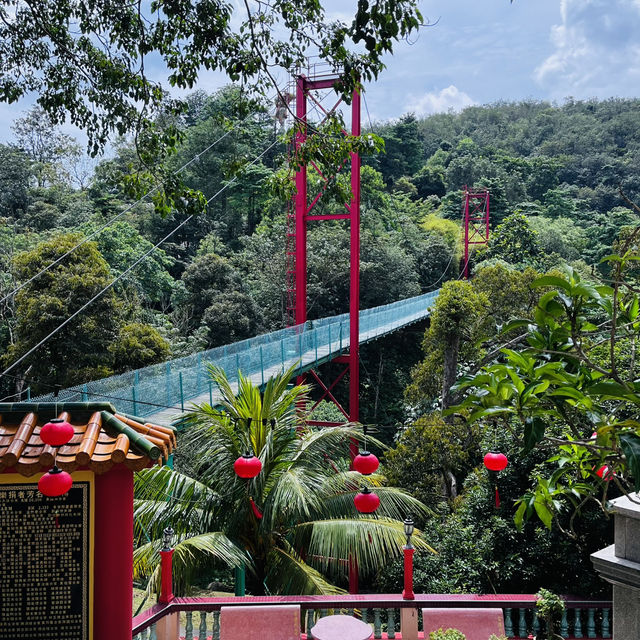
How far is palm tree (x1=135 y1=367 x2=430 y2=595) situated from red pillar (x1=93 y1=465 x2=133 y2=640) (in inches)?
60.2

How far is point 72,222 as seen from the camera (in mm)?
20500

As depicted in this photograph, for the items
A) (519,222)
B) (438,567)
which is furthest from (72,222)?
(438,567)

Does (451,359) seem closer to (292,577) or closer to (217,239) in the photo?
(292,577)

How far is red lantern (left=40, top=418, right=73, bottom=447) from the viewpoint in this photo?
3423 millimetres

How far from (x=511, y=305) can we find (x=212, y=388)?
7.92 m

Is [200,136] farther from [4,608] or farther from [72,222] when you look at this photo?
[4,608]

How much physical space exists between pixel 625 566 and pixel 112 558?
8.99ft

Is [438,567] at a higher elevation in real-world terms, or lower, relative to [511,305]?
lower

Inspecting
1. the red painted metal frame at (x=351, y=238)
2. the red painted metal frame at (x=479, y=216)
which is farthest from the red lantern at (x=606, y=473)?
the red painted metal frame at (x=479, y=216)

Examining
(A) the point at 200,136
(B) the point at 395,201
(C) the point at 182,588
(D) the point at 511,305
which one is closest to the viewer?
(C) the point at 182,588

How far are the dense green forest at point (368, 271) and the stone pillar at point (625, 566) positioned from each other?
801mm

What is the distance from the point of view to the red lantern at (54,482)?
335 centimetres

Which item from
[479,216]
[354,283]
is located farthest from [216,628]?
[479,216]

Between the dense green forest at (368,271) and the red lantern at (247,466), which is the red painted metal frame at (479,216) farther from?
the red lantern at (247,466)
